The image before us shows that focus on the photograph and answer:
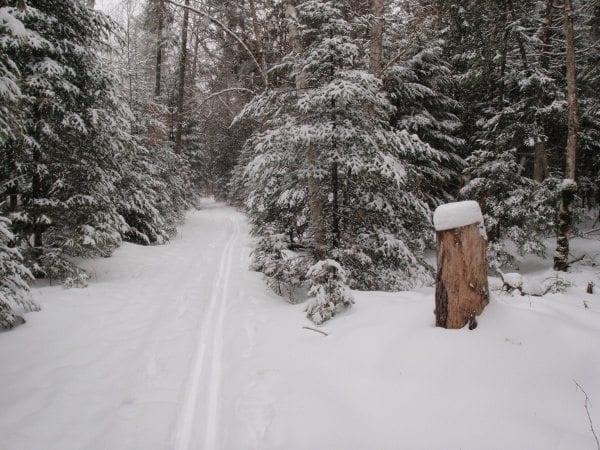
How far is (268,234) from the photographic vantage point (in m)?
9.77

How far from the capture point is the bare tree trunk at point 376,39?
8375mm

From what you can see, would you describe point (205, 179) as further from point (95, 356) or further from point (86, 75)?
point (95, 356)

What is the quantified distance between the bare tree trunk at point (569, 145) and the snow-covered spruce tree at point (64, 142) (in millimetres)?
12507

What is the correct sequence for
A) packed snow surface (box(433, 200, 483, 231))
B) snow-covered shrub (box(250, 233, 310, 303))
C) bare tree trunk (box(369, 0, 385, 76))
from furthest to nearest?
bare tree trunk (box(369, 0, 385, 76)), snow-covered shrub (box(250, 233, 310, 303)), packed snow surface (box(433, 200, 483, 231))

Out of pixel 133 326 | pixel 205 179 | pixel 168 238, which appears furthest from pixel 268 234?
pixel 205 179

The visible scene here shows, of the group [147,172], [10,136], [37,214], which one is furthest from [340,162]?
[147,172]

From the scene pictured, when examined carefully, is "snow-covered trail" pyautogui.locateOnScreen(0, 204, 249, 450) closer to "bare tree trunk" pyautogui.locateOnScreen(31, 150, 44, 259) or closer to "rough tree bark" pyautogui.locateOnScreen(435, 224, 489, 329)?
"bare tree trunk" pyautogui.locateOnScreen(31, 150, 44, 259)

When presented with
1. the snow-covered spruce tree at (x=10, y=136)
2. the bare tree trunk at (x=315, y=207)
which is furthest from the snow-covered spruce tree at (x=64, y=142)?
the bare tree trunk at (x=315, y=207)

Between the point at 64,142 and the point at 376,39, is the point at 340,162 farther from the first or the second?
the point at 64,142

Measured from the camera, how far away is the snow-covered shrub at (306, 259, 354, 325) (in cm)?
621

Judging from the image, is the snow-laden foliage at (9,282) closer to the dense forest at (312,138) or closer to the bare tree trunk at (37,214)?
the dense forest at (312,138)

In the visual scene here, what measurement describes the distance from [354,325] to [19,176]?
28.0 ft

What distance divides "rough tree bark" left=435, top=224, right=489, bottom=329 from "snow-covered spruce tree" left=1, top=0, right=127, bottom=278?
8343 millimetres

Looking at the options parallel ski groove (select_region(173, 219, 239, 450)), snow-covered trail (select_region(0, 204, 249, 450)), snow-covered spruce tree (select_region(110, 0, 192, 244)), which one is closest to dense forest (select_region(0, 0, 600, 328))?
snow-covered spruce tree (select_region(110, 0, 192, 244))
